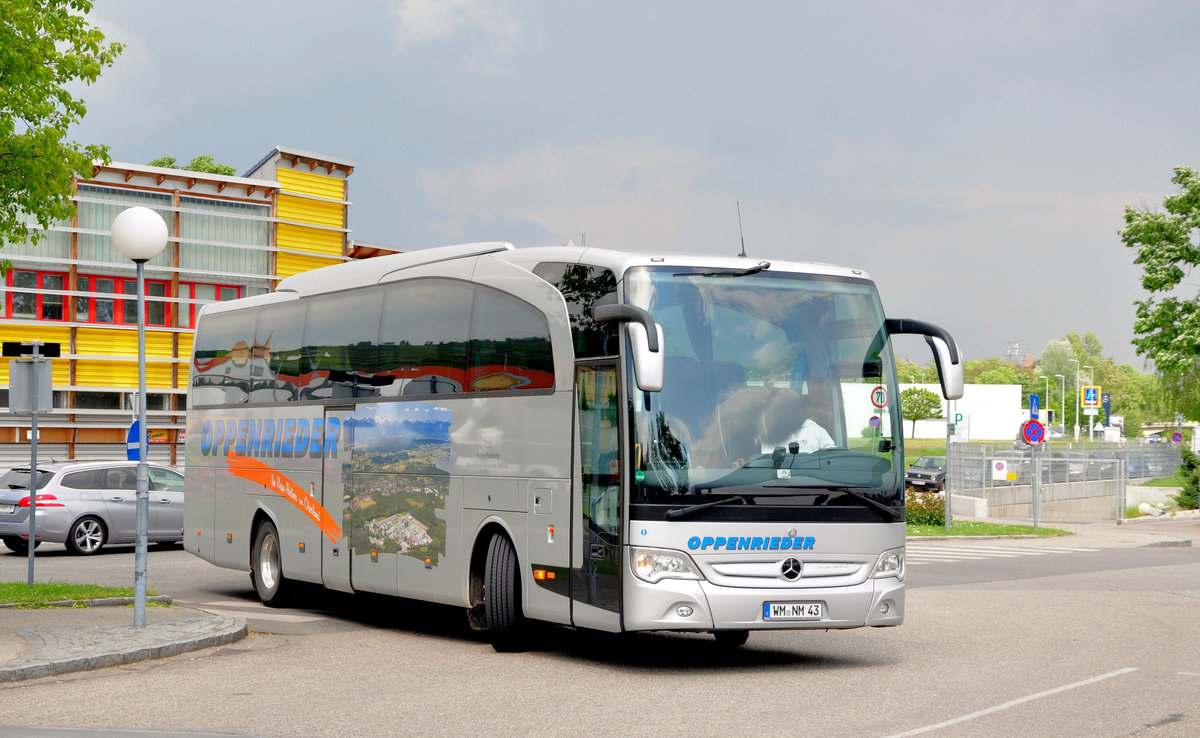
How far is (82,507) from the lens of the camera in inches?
996

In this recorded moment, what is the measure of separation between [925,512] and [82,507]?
2062 centimetres

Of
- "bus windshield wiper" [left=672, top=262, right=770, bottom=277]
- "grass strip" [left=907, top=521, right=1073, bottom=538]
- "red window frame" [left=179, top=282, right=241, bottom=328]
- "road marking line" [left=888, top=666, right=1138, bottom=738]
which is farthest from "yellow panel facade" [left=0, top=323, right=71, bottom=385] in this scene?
"road marking line" [left=888, top=666, right=1138, bottom=738]

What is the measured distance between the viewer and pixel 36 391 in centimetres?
1764

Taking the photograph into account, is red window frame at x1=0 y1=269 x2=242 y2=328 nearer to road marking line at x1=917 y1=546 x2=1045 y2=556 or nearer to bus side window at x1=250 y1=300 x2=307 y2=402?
road marking line at x1=917 y1=546 x2=1045 y2=556

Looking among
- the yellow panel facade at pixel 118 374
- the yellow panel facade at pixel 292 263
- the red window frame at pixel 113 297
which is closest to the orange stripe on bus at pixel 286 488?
the red window frame at pixel 113 297

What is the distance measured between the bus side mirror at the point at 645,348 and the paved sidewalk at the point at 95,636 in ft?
15.5

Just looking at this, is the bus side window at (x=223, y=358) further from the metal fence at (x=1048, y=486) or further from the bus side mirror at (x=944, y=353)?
the metal fence at (x=1048, y=486)

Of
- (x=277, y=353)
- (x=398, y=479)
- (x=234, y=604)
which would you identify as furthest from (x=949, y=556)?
(x=398, y=479)

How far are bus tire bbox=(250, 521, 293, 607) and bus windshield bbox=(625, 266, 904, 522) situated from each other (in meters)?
7.06

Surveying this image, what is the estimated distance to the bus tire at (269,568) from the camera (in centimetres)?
1645

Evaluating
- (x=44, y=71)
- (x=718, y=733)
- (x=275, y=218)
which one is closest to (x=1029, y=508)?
(x=275, y=218)

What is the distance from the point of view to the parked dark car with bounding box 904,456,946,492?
54684 mm

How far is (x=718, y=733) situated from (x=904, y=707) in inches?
65.0

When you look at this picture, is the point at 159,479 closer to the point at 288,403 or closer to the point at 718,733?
the point at 288,403
